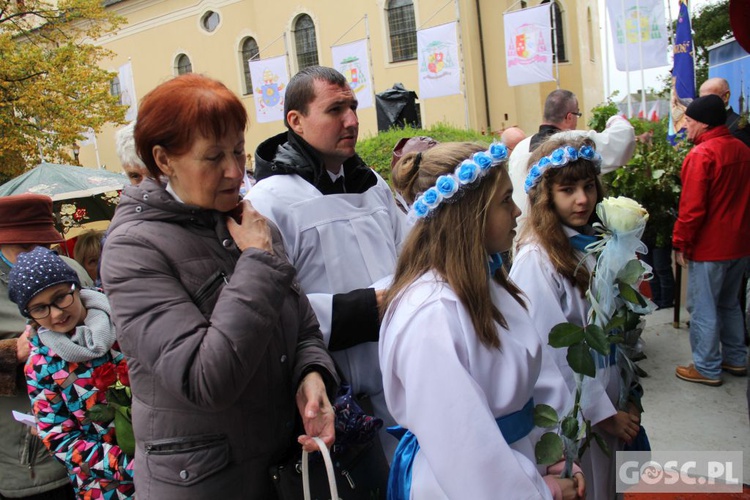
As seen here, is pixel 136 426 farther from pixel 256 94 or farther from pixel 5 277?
pixel 256 94

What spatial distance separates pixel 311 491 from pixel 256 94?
57.6 ft

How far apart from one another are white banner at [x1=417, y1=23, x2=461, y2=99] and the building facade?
6.94 metres

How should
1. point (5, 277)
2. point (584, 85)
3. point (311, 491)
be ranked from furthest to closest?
point (584, 85) < point (5, 277) < point (311, 491)

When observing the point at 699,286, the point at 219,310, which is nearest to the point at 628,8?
the point at 699,286

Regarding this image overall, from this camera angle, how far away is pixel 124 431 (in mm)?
2234

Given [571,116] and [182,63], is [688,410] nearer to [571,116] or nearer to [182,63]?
[571,116]

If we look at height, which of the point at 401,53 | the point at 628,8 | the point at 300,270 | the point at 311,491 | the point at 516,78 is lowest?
the point at 311,491

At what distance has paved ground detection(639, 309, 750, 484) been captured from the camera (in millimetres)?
4152

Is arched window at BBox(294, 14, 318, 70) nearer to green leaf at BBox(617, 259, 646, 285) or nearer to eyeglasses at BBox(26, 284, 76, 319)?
eyeglasses at BBox(26, 284, 76, 319)

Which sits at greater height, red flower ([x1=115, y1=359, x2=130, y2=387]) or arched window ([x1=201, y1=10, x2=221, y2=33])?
arched window ([x1=201, y1=10, x2=221, y2=33])

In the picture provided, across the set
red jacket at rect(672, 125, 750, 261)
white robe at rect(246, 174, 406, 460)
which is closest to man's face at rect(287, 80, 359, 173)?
white robe at rect(246, 174, 406, 460)

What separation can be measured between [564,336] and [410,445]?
617 millimetres

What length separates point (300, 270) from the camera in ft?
8.04

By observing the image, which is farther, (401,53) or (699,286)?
(401,53)
